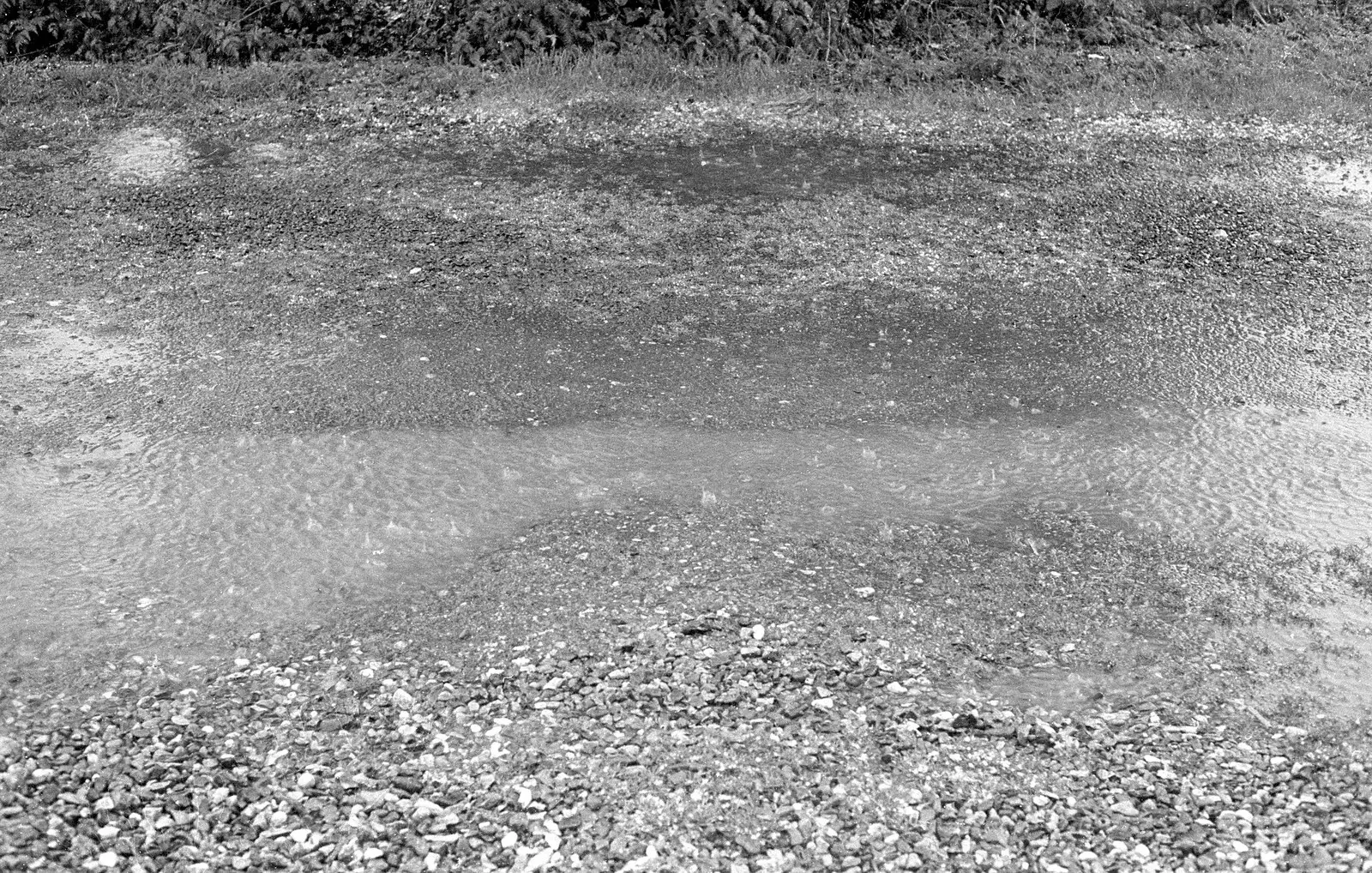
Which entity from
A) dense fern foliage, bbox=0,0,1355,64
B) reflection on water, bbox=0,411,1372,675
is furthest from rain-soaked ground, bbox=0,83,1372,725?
dense fern foliage, bbox=0,0,1355,64

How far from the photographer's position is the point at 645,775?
12.1 ft

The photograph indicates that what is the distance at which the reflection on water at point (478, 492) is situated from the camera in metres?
4.59

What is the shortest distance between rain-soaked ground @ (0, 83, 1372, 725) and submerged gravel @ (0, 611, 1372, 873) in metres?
0.35

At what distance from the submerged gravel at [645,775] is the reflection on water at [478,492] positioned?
0.54m

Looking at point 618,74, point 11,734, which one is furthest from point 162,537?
point 618,74

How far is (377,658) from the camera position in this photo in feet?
13.8

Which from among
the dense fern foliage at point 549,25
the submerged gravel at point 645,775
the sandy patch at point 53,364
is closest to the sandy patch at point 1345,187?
the dense fern foliage at point 549,25

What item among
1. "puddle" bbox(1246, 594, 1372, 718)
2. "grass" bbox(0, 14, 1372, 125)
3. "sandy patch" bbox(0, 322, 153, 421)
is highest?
"grass" bbox(0, 14, 1372, 125)

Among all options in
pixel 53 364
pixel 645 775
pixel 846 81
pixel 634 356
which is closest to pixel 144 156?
pixel 53 364

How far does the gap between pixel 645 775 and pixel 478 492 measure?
5.96ft

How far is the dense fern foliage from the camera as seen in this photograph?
11.0 m

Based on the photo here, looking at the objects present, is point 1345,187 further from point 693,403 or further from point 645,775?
point 645,775

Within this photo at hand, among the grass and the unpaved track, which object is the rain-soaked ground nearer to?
the unpaved track

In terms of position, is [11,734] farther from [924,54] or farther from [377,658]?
[924,54]
